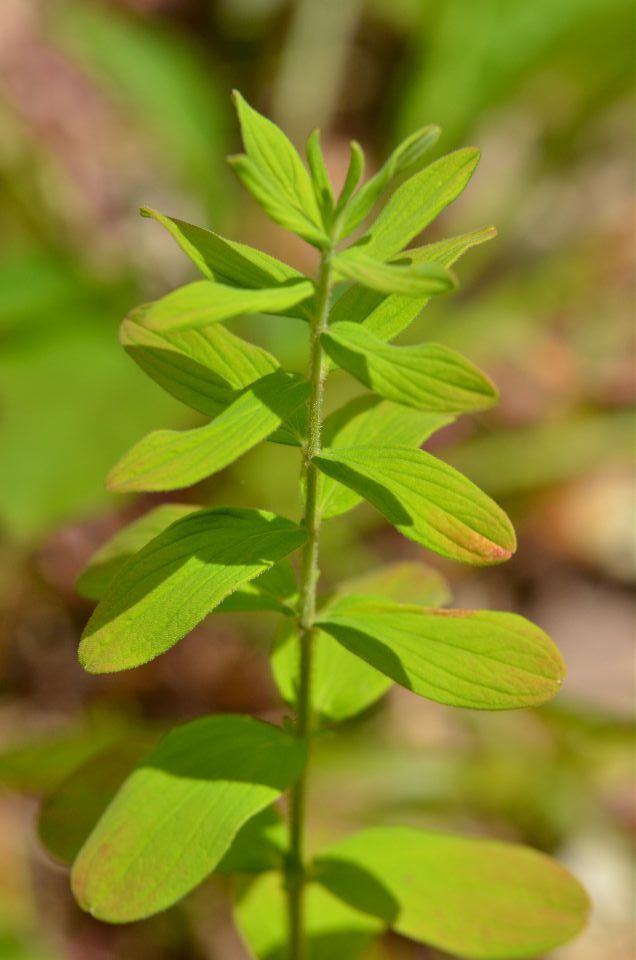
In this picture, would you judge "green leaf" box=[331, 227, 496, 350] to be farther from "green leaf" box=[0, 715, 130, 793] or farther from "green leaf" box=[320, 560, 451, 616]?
"green leaf" box=[0, 715, 130, 793]

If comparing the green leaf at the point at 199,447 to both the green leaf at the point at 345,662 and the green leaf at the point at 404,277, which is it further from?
the green leaf at the point at 345,662

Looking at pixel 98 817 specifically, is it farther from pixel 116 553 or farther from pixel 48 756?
pixel 48 756

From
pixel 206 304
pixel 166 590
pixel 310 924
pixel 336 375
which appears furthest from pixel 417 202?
pixel 336 375

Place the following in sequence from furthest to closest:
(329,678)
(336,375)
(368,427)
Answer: (336,375) < (329,678) < (368,427)

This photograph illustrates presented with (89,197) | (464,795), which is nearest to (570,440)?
(464,795)

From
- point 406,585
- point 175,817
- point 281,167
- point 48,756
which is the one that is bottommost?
point 48,756
